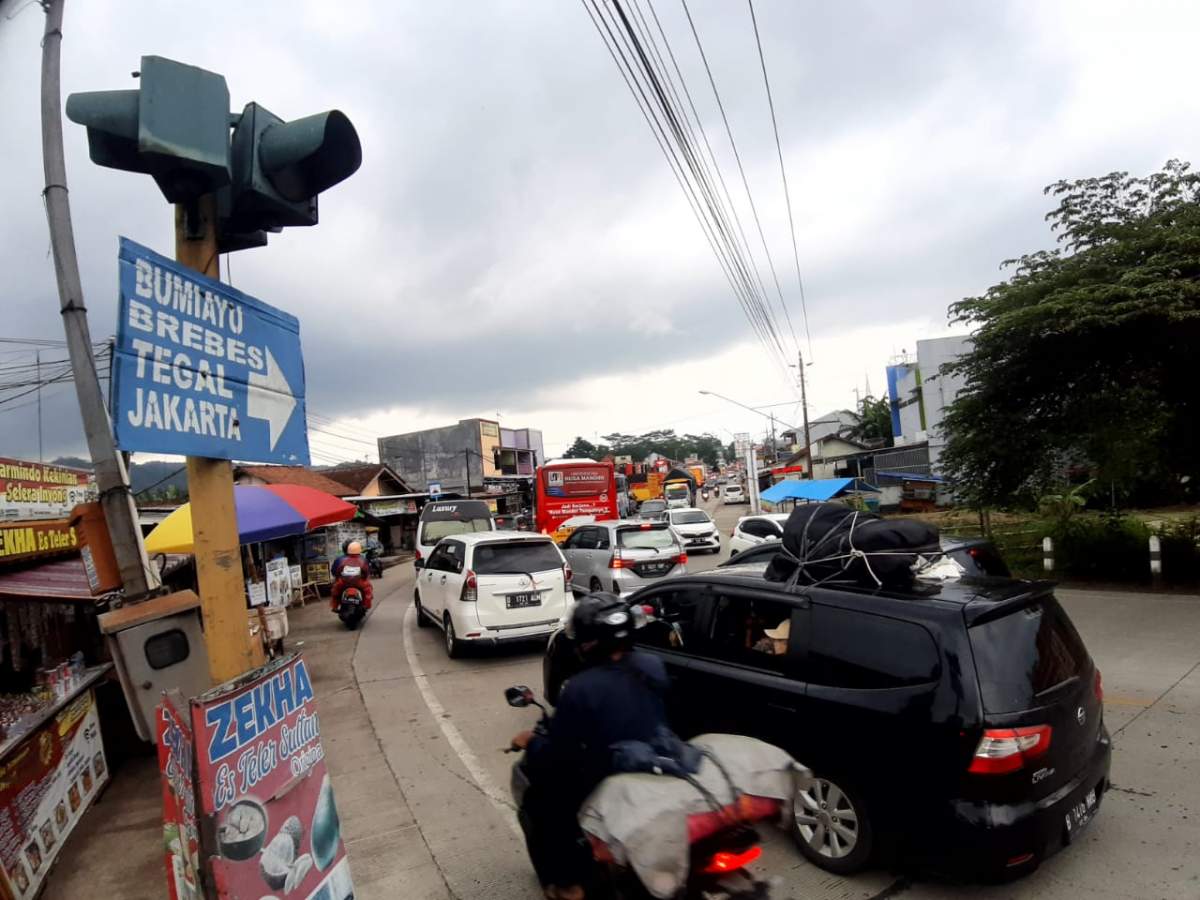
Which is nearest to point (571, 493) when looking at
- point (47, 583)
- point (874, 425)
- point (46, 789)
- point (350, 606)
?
point (350, 606)

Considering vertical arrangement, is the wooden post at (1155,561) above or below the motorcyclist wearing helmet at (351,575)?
below

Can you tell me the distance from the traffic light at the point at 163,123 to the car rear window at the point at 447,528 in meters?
14.3

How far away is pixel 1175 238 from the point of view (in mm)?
10430

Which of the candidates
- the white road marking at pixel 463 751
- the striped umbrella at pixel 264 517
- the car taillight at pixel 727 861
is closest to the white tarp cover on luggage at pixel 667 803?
the car taillight at pixel 727 861

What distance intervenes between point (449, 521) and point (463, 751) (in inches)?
470

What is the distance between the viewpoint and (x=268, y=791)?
108 inches

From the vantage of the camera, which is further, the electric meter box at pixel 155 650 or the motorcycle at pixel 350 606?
the motorcycle at pixel 350 606

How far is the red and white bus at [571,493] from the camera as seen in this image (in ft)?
75.1

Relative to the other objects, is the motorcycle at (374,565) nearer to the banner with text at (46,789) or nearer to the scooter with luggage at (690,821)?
the banner with text at (46,789)

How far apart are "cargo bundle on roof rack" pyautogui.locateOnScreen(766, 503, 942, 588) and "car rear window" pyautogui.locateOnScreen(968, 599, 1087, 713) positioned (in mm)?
543

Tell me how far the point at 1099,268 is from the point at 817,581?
1036 centimetres

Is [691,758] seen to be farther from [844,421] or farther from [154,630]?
[844,421]

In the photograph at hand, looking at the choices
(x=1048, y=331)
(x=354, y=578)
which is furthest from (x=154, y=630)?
(x=1048, y=331)

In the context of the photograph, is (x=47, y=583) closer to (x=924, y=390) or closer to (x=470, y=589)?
(x=470, y=589)
